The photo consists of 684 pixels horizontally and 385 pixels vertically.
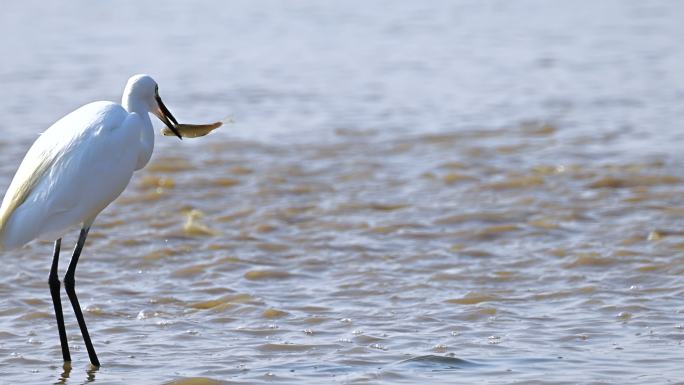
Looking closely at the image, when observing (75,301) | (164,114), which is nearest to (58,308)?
(75,301)

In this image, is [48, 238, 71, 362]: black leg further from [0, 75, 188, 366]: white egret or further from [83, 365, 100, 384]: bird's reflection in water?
[83, 365, 100, 384]: bird's reflection in water

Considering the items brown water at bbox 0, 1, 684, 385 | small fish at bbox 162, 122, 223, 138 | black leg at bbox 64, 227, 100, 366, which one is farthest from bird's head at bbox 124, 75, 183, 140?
brown water at bbox 0, 1, 684, 385

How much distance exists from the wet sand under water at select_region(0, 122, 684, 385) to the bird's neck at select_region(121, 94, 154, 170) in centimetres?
89

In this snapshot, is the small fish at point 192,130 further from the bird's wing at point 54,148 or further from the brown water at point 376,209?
the brown water at point 376,209

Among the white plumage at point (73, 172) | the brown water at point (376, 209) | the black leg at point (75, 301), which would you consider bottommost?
the brown water at point (376, 209)

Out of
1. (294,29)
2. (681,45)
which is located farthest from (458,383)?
(294,29)

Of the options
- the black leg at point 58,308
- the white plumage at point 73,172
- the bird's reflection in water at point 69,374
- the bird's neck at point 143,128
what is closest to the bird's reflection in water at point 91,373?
the bird's reflection in water at point 69,374

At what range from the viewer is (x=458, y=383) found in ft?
16.8

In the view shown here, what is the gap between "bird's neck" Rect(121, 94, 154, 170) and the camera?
5.51m

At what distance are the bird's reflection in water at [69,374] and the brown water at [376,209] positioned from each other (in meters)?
0.02

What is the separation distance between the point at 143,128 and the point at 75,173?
39cm

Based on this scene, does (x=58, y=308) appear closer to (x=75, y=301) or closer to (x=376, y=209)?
(x=75, y=301)

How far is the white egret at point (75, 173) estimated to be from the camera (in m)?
5.24

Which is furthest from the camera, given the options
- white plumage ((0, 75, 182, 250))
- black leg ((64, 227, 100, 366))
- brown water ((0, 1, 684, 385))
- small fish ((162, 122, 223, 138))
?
small fish ((162, 122, 223, 138))
